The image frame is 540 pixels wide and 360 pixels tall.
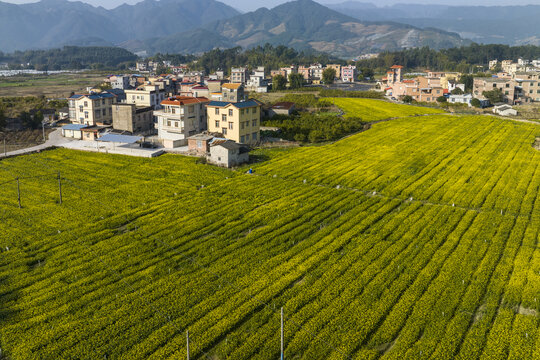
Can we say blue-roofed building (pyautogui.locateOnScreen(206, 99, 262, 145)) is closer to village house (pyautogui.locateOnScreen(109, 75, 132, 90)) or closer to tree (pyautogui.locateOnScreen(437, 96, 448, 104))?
tree (pyautogui.locateOnScreen(437, 96, 448, 104))

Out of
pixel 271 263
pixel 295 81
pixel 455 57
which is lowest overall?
pixel 271 263

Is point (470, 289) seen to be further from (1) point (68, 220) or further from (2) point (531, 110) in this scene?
(2) point (531, 110)

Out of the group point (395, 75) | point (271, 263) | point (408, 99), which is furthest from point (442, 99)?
point (271, 263)

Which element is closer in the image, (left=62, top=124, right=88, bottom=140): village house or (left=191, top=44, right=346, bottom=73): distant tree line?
(left=62, top=124, right=88, bottom=140): village house

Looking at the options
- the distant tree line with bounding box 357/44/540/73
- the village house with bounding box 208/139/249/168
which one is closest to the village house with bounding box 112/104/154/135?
the village house with bounding box 208/139/249/168

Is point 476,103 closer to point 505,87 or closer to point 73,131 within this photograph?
point 505,87

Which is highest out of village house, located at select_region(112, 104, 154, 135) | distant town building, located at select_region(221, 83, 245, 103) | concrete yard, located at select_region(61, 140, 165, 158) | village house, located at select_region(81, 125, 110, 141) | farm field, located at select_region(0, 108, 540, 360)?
distant town building, located at select_region(221, 83, 245, 103)

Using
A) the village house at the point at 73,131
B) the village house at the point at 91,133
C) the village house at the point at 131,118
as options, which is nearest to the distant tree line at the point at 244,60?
the village house at the point at 131,118
